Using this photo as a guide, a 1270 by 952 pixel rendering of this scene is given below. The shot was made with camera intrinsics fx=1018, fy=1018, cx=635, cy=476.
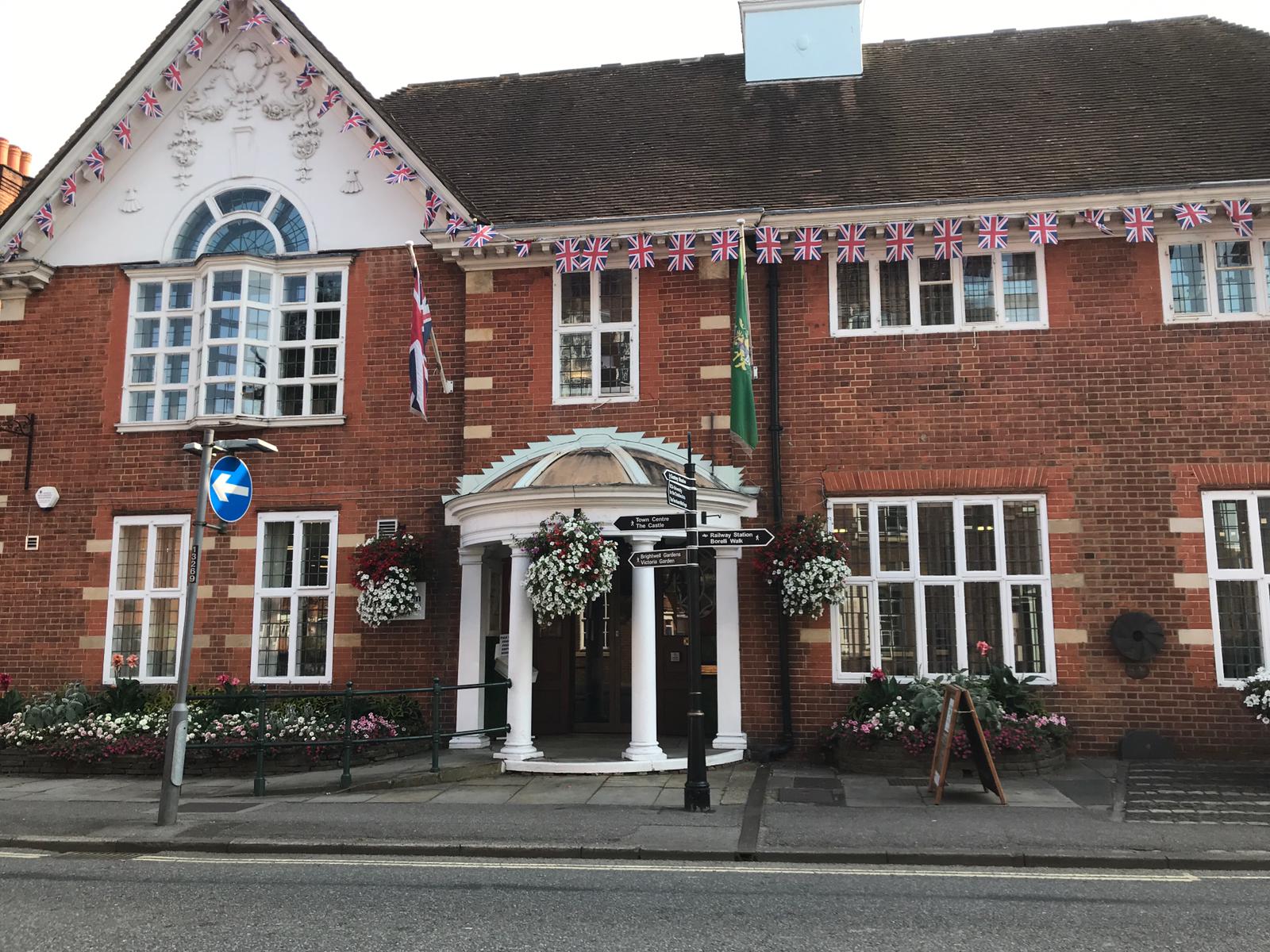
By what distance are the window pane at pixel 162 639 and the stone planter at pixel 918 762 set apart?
9.21 meters

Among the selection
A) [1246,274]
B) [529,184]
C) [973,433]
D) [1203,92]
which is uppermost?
[1203,92]

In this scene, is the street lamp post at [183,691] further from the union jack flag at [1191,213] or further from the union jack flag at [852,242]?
the union jack flag at [1191,213]

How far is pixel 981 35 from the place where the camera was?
18328 millimetres

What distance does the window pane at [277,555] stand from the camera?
14.2 m

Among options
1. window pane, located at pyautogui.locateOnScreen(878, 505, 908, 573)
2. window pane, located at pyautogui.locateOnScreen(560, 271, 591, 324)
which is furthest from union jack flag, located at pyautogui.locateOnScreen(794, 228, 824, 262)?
window pane, located at pyautogui.locateOnScreen(878, 505, 908, 573)

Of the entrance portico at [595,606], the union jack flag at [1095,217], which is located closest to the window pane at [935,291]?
the union jack flag at [1095,217]

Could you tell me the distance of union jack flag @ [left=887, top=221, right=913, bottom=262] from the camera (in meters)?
12.9

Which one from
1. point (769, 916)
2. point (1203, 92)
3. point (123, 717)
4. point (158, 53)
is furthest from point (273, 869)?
point (1203, 92)

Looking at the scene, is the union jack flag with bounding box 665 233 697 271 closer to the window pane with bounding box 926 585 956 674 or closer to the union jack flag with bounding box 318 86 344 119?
the window pane with bounding box 926 585 956 674

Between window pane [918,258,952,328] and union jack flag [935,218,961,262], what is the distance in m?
0.37

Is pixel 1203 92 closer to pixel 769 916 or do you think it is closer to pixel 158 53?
pixel 769 916

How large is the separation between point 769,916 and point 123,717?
32.7 feet

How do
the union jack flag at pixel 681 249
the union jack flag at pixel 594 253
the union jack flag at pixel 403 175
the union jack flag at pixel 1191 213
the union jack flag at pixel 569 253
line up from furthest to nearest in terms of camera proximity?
the union jack flag at pixel 403 175 → the union jack flag at pixel 569 253 → the union jack flag at pixel 594 253 → the union jack flag at pixel 681 249 → the union jack flag at pixel 1191 213

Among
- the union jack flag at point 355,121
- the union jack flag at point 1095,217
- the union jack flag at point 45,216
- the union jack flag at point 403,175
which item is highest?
the union jack flag at point 355,121
